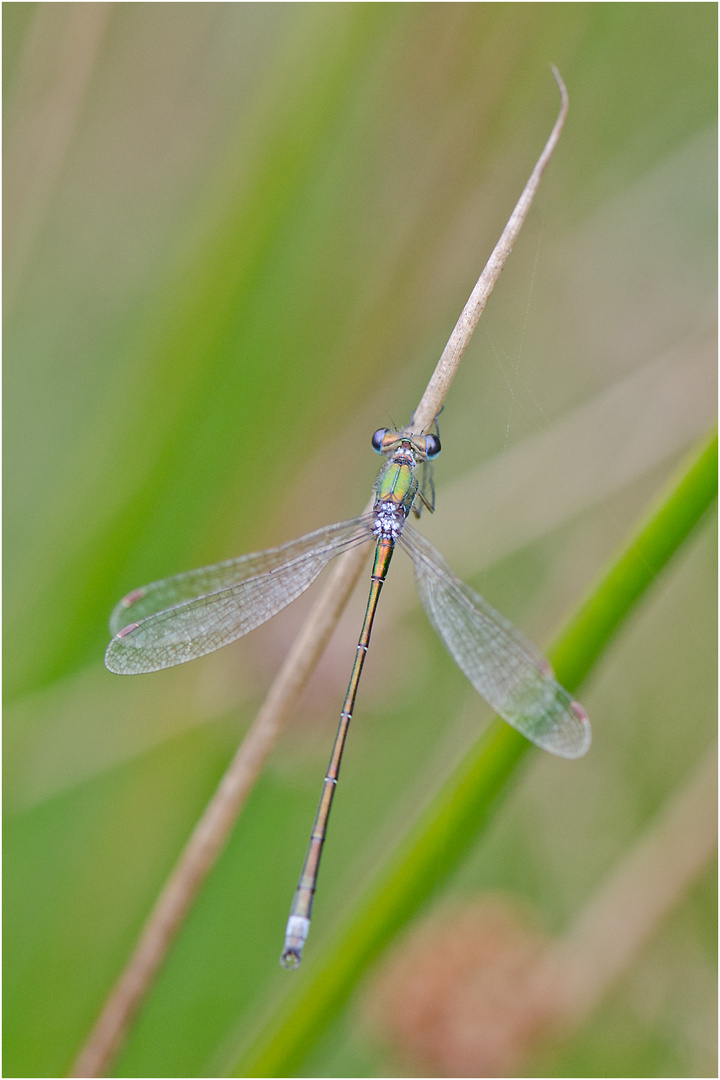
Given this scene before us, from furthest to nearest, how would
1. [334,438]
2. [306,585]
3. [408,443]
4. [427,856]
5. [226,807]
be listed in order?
[334,438]
[306,585]
[408,443]
[226,807]
[427,856]

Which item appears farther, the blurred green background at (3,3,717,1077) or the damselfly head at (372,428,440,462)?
the blurred green background at (3,3,717,1077)

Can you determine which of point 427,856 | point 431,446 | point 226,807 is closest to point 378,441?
point 431,446

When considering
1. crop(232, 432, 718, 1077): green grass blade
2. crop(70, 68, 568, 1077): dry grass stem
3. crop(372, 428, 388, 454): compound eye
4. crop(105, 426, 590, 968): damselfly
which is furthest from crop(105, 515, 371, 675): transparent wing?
crop(232, 432, 718, 1077): green grass blade

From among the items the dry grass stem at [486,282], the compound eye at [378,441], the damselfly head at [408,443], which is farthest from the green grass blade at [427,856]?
the compound eye at [378,441]

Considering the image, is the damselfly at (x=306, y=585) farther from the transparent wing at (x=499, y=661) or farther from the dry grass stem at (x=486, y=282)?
the dry grass stem at (x=486, y=282)

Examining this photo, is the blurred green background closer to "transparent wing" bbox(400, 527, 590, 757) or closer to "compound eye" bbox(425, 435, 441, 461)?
"compound eye" bbox(425, 435, 441, 461)

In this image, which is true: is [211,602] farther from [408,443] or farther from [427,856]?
[427,856]
